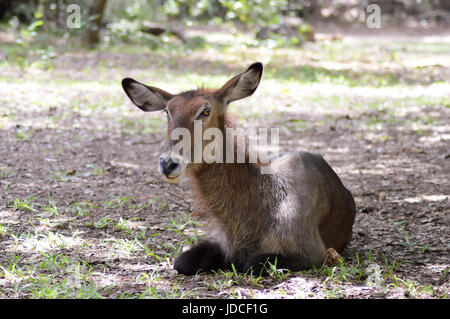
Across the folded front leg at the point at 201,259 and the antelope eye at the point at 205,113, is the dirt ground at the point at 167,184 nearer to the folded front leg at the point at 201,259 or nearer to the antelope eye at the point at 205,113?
the folded front leg at the point at 201,259

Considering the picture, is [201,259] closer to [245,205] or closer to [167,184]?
[245,205]

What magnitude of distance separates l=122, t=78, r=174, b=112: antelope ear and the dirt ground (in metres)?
1.20

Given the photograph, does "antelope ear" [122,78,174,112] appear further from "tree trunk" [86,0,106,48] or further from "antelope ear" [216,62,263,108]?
"tree trunk" [86,0,106,48]

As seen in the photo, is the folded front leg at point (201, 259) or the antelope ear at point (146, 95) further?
the antelope ear at point (146, 95)

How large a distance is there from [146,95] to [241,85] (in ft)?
2.82

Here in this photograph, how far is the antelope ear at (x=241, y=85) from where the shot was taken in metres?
4.79

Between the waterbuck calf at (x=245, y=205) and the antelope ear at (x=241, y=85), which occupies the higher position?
the antelope ear at (x=241, y=85)

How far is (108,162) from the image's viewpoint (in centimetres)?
789

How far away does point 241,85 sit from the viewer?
4.84 metres

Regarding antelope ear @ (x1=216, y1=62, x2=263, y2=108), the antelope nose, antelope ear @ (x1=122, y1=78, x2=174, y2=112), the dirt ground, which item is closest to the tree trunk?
the dirt ground

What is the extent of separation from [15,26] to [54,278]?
1464 cm

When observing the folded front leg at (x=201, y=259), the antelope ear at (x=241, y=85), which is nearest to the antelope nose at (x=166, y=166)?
the folded front leg at (x=201, y=259)

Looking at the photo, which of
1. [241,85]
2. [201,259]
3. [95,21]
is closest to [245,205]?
[201,259]

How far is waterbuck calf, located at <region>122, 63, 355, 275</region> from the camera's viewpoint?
4.57 m
